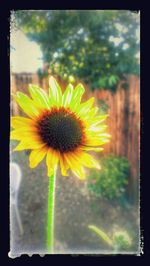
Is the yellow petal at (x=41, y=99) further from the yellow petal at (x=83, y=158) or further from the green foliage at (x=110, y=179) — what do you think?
the green foliage at (x=110, y=179)

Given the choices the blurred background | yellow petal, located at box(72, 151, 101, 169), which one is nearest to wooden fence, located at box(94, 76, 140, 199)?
the blurred background

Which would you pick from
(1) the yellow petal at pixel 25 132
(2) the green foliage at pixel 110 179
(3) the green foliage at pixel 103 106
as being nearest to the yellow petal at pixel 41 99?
(1) the yellow petal at pixel 25 132

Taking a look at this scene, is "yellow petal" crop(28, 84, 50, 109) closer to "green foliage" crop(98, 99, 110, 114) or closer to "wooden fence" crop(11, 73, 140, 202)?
"wooden fence" crop(11, 73, 140, 202)

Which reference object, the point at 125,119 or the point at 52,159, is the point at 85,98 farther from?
the point at 52,159

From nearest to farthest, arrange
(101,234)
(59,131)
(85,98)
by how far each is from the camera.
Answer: (59,131)
(85,98)
(101,234)

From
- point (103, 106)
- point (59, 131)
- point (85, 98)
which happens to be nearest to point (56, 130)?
point (59, 131)

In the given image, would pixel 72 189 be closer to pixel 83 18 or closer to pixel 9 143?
pixel 9 143

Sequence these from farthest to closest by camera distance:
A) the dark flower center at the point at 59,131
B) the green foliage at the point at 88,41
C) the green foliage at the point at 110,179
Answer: the green foliage at the point at 110,179, the green foliage at the point at 88,41, the dark flower center at the point at 59,131
